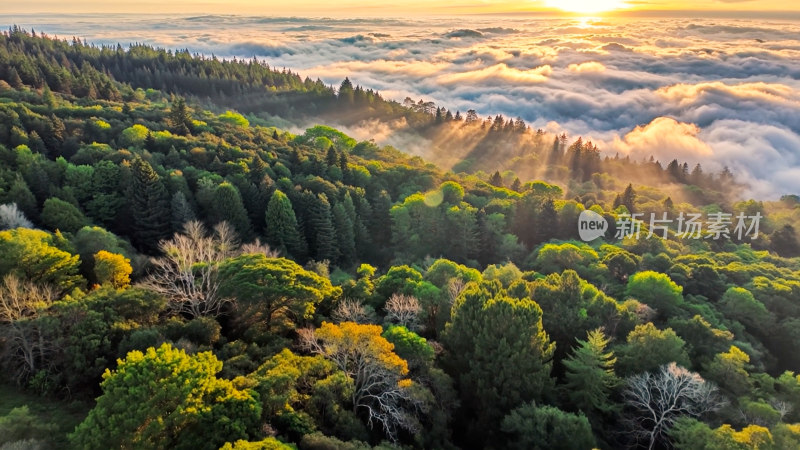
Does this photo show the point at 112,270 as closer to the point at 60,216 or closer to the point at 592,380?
the point at 60,216

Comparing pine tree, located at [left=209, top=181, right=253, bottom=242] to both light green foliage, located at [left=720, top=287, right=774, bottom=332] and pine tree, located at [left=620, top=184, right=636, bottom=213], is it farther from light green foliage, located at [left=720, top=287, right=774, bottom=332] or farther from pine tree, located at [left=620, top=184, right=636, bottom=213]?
pine tree, located at [left=620, top=184, right=636, bottom=213]

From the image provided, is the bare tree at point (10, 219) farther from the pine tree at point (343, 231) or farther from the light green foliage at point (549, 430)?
the light green foliage at point (549, 430)

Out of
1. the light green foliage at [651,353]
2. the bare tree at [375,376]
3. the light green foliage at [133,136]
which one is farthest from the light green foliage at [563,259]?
the light green foliage at [133,136]

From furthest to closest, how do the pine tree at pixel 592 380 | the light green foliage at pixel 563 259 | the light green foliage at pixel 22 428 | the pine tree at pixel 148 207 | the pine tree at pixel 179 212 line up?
1. the pine tree at pixel 179 212
2. the pine tree at pixel 148 207
3. the light green foliage at pixel 563 259
4. the pine tree at pixel 592 380
5. the light green foliage at pixel 22 428

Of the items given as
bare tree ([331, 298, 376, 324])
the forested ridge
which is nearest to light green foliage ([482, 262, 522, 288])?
the forested ridge

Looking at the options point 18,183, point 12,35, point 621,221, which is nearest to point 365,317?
point 18,183

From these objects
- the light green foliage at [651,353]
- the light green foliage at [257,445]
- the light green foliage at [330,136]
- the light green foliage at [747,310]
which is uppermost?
the light green foliage at [330,136]
